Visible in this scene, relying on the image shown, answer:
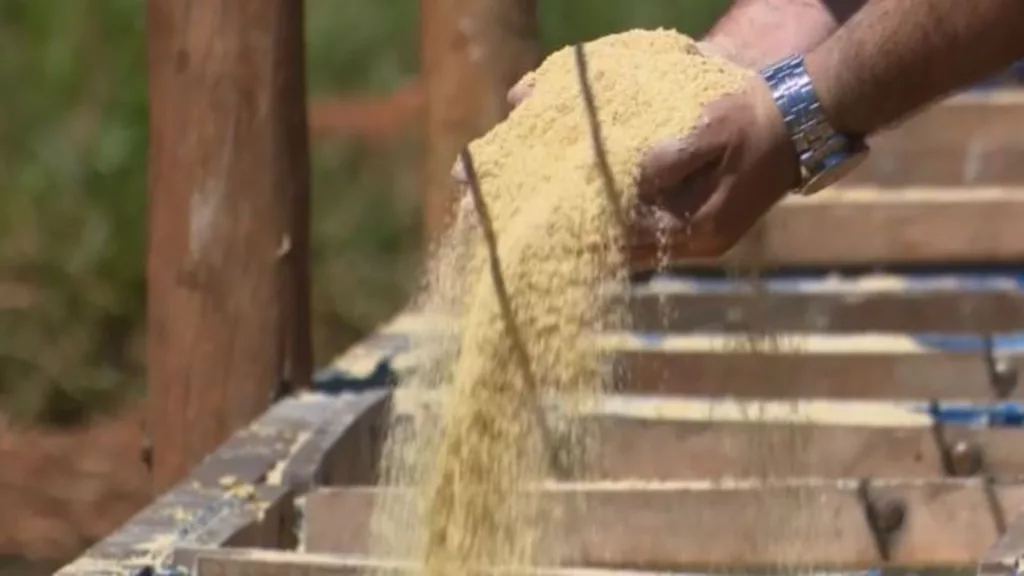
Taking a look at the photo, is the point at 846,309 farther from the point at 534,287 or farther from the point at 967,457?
the point at 534,287

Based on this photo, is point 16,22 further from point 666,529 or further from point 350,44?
point 666,529

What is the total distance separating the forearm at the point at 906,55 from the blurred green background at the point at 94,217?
2782 millimetres

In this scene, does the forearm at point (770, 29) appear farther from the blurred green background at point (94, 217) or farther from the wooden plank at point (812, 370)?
the blurred green background at point (94, 217)

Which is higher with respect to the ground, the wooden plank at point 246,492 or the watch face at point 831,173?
the watch face at point 831,173

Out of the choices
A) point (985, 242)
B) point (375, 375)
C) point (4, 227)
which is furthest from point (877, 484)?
point (4, 227)

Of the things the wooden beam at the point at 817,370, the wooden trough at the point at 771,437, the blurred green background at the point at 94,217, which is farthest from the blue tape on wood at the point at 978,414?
the blurred green background at the point at 94,217

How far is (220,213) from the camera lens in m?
2.25

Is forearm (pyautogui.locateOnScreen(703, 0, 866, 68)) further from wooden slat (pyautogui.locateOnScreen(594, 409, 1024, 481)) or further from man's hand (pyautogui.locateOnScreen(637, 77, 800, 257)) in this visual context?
wooden slat (pyautogui.locateOnScreen(594, 409, 1024, 481))

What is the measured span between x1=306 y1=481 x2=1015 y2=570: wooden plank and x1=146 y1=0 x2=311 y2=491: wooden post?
0.31 metres

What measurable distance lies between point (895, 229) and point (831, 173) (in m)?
1.55

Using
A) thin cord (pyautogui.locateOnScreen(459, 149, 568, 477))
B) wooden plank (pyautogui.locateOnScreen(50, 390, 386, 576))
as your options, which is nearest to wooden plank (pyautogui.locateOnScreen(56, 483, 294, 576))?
wooden plank (pyautogui.locateOnScreen(50, 390, 386, 576))

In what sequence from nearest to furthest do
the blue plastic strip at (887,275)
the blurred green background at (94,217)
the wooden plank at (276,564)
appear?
the wooden plank at (276,564)
the blue plastic strip at (887,275)
the blurred green background at (94,217)

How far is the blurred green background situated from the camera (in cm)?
413

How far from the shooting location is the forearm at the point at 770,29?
183 cm
